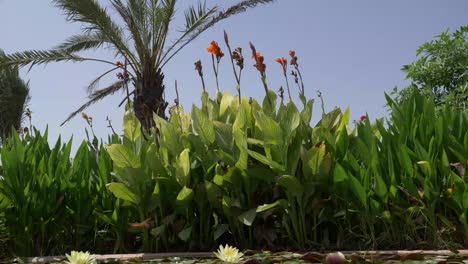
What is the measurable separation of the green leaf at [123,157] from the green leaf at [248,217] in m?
0.69

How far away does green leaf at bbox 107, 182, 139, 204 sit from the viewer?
3.23 meters

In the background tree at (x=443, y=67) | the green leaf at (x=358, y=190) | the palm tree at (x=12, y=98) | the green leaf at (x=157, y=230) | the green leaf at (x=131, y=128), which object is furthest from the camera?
the palm tree at (x=12, y=98)

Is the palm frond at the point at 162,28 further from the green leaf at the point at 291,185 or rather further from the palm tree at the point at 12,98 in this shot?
the palm tree at the point at 12,98

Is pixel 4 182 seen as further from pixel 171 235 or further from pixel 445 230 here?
pixel 445 230

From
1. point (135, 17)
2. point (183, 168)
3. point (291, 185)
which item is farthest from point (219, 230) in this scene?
point (135, 17)

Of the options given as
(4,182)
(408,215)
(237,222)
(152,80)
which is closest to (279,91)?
(237,222)

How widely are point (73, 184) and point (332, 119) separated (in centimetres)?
165

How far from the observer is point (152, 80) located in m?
9.66

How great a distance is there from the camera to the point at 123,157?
329 centimetres

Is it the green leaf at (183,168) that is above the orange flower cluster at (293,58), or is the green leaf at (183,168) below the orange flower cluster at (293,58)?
below

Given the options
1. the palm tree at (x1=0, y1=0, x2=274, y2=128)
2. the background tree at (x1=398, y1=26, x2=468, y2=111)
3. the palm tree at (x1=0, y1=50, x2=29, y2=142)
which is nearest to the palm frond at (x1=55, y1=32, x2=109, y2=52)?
the palm tree at (x1=0, y1=0, x2=274, y2=128)

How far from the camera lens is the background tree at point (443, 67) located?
678 centimetres

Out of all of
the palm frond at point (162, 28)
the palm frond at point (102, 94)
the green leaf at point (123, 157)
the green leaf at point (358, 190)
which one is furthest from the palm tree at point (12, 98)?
the green leaf at point (358, 190)

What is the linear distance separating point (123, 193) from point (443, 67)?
489 cm
